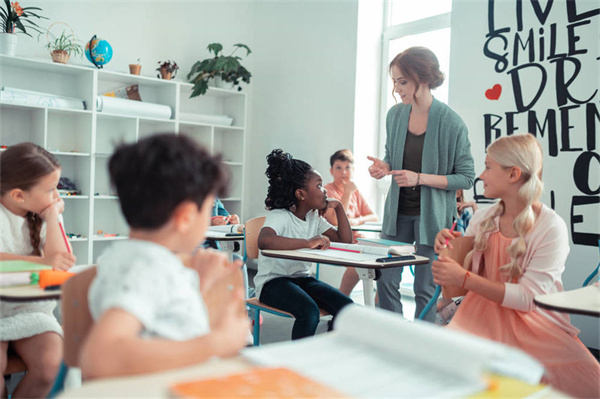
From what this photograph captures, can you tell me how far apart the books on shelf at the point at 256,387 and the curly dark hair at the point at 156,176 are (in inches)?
12.4

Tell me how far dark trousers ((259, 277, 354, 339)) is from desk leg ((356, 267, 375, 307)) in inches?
3.7

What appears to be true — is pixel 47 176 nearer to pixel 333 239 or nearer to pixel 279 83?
pixel 333 239

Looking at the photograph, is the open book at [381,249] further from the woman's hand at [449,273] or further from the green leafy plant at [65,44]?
the green leafy plant at [65,44]

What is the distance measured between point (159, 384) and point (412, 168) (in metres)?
2.23

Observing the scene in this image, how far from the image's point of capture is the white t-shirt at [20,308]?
162cm

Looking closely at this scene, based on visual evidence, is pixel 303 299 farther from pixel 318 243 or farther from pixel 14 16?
pixel 14 16

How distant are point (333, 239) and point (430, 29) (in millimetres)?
2601

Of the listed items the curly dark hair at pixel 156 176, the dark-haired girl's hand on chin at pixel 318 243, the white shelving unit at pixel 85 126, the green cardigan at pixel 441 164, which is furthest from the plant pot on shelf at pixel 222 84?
the curly dark hair at pixel 156 176

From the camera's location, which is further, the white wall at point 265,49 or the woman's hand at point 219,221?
the white wall at point 265,49

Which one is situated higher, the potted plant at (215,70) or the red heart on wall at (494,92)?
the potted plant at (215,70)

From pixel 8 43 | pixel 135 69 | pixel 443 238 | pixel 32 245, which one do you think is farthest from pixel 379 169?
pixel 8 43

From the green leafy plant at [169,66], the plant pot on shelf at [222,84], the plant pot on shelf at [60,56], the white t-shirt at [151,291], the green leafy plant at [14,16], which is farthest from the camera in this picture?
the plant pot on shelf at [222,84]

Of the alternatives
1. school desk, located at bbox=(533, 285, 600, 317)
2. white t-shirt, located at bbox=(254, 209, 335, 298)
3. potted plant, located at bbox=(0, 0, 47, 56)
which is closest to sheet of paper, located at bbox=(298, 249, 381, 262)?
white t-shirt, located at bbox=(254, 209, 335, 298)

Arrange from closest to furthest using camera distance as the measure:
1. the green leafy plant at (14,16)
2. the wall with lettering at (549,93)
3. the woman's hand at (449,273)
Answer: the woman's hand at (449,273) → the wall with lettering at (549,93) → the green leafy plant at (14,16)
